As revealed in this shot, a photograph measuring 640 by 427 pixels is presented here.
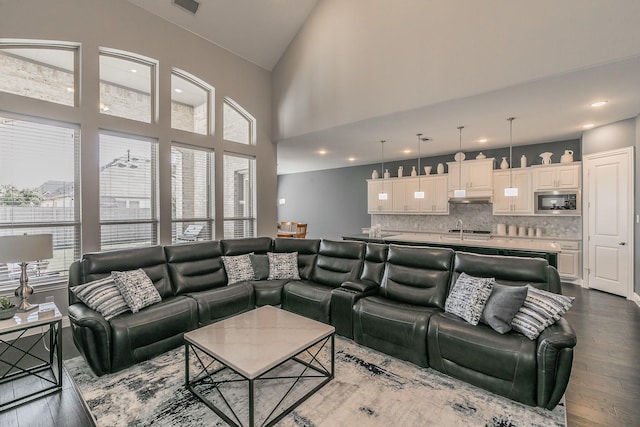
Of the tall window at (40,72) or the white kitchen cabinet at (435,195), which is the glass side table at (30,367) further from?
the white kitchen cabinet at (435,195)

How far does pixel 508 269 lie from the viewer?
280 centimetres

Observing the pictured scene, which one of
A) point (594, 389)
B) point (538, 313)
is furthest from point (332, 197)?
point (594, 389)

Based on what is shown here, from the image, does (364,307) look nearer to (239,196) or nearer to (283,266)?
(283,266)

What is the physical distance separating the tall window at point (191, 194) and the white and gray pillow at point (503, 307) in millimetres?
4332

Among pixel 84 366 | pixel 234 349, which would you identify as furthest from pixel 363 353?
pixel 84 366

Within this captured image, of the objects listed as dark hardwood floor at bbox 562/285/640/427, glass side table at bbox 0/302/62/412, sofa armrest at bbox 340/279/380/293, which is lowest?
dark hardwood floor at bbox 562/285/640/427

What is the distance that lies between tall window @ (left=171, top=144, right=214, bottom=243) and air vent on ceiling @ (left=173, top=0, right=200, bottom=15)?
80.8 inches

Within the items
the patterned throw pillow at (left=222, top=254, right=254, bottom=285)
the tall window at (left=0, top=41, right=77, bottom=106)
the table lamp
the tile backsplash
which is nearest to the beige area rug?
the table lamp

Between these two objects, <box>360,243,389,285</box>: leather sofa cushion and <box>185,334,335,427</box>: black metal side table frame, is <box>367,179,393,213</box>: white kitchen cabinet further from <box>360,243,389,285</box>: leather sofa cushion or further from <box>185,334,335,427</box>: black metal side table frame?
<box>185,334,335,427</box>: black metal side table frame

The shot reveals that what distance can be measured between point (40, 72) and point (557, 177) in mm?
8305

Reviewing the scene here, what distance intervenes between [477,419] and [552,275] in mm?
1455

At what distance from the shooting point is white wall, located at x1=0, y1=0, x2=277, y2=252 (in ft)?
11.3

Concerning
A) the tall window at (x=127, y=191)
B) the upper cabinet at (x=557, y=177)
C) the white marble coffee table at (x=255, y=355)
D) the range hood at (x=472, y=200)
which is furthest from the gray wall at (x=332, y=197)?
the white marble coffee table at (x=255, y=355)

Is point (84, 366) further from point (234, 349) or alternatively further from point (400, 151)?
point (400, 151)
